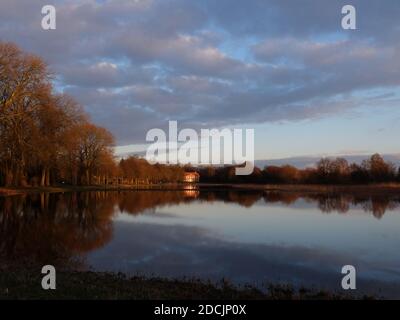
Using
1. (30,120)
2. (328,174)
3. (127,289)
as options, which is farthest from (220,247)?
(328,174)

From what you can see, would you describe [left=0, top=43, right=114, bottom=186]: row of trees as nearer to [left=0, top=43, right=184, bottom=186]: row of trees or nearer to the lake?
[left=0, top=43, right=184, bottom=186]: row of trees

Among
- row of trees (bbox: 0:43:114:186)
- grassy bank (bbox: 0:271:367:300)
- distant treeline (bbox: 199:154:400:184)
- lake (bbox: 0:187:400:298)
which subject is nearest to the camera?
grassy bank (bbox: 0:271:367:300)

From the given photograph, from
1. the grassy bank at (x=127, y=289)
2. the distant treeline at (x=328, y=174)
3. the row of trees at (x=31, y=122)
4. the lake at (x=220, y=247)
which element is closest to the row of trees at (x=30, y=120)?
the row of trees at (x=31, y=122)

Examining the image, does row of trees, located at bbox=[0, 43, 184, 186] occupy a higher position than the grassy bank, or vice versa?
row of trees, located at bbox=[0, 43, 184, 186]

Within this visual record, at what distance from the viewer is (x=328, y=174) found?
92.4 m

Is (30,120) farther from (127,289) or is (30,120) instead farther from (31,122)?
(127,289)

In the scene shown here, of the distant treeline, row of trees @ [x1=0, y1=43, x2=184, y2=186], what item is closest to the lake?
row of trees @ [x1=0, y1=43, x2=184, y2=186]

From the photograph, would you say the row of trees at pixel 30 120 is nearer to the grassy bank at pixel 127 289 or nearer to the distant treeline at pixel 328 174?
the grassy bank at pixel 127 289

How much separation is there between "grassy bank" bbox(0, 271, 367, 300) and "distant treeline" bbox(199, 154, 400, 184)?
74.8 m

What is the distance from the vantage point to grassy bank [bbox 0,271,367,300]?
26.4ft

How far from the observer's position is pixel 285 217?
1042 inches

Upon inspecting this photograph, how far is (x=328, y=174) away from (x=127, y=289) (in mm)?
88783
